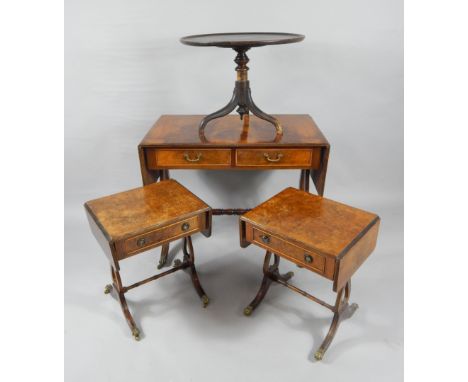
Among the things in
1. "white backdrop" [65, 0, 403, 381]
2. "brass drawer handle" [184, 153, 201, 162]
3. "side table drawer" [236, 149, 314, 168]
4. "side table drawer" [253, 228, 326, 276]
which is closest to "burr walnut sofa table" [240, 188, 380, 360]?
"side table drawer" [253, 228, 326, 276]

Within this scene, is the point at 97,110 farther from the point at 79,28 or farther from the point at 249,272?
the point at 249,272

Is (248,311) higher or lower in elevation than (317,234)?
lower

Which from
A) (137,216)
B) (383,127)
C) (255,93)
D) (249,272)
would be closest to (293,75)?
(255,93)

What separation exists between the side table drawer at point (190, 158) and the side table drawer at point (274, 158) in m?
0.10

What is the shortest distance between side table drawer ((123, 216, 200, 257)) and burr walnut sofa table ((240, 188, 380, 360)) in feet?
1.00

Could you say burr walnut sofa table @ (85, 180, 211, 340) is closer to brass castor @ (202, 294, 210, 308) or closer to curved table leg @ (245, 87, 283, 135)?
brass castor @ (202, 294, 210, 308)

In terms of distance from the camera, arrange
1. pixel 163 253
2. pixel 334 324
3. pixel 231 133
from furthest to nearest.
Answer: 1. pixel 163 253
2. pixel 231 133
3. pixel 334 324

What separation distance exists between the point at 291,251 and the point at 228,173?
1753 mm

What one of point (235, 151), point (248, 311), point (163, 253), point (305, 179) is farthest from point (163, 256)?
point (305, 179)

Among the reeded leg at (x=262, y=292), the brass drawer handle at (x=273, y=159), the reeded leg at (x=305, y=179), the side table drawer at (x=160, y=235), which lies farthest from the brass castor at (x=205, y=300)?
the reeded leg at (x=305, y=179)

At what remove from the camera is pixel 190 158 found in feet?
8.66

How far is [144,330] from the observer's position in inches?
96.7

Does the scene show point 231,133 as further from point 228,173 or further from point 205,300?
point 205,300

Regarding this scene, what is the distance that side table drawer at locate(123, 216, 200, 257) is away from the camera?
2.12 m
